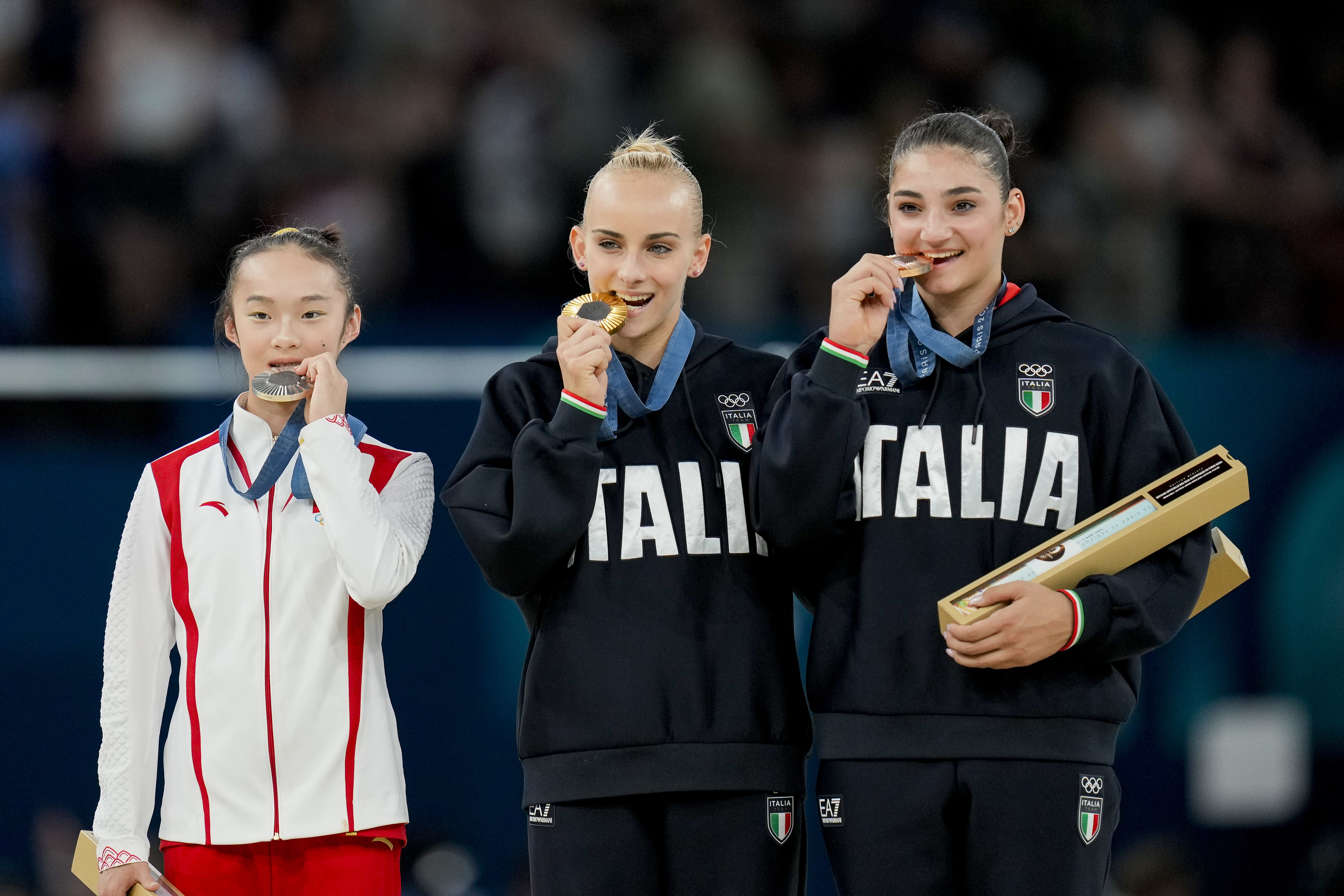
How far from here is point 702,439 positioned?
286cm

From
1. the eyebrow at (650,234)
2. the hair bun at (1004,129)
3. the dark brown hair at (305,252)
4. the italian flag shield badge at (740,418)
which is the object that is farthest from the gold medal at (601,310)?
the hair bun at (1004,129)

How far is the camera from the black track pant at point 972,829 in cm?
262

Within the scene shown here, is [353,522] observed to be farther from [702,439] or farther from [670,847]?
[670,847]

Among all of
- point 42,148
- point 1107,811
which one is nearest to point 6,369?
point 42,148

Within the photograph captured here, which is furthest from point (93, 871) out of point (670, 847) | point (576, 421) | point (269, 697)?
point (576, 421)

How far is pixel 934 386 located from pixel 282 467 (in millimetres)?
1240

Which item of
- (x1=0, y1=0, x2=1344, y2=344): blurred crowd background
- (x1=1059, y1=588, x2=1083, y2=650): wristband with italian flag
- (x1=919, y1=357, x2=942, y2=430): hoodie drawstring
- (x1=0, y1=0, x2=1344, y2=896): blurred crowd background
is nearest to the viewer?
(x1=1059, y1=588, x2=1083, y2=650): wristband with italian flag

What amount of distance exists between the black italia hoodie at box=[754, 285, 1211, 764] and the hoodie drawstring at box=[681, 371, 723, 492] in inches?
3.1

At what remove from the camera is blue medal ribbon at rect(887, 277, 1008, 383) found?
2848 millimetres

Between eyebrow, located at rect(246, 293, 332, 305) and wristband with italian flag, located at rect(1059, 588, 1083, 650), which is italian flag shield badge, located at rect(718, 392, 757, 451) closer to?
wristband with italian flag, located at rect(1059, 588, 1083, 650)

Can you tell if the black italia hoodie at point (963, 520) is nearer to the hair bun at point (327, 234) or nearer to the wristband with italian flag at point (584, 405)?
the wristband with italian flag at point (584, 405)

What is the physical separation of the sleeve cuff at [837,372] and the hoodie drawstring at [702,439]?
258mm

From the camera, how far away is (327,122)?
5.57 meters

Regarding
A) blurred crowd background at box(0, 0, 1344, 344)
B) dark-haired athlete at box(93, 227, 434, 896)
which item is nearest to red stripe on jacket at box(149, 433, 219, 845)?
dark-haired athlete at box(93, 227, 434, 896)
